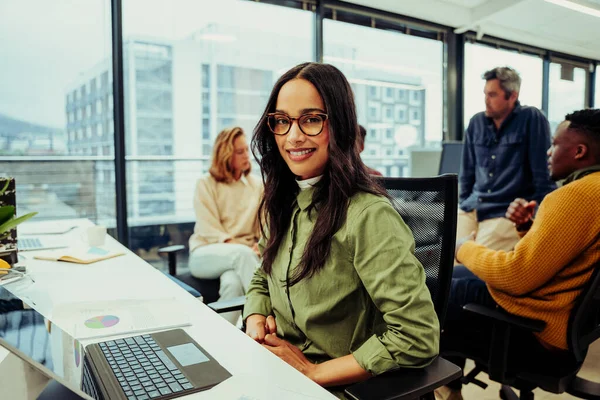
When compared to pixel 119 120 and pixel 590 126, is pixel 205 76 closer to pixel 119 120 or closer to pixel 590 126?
pixel 119 120

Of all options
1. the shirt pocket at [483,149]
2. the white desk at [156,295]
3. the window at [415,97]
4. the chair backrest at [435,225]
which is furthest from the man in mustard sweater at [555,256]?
the window at [415,97]

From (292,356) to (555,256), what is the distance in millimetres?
899

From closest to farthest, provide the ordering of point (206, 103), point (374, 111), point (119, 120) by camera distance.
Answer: point (119, 120)
point (206, 103)
point (374, 111)

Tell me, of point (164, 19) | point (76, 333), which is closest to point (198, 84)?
point (164, 19)

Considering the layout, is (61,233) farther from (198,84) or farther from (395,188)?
(198,84)

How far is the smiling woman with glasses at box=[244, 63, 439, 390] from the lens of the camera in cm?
91

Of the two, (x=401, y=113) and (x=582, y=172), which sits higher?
(x=401, y=113)

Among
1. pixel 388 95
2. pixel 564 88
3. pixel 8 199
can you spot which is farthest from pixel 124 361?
pixel 564 88

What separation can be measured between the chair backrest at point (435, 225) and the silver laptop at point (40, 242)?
4.97 ft

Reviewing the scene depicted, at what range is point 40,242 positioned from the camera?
6.75 ft

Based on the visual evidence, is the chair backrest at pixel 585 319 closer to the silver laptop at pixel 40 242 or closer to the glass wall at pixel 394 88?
the silver laptop at pixel 40 242

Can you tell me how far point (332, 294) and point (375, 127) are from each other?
381 cm

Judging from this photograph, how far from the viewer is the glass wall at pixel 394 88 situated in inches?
165

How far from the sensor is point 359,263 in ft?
3.15
